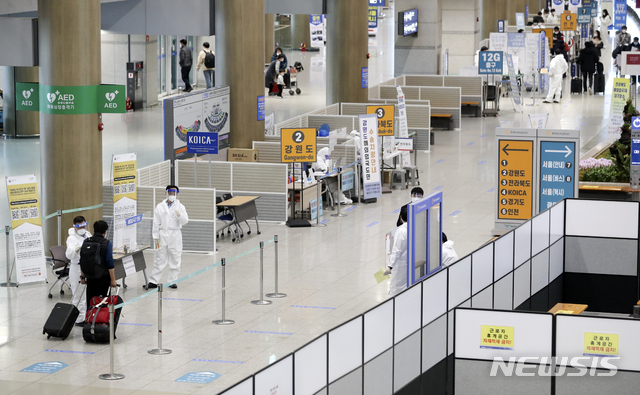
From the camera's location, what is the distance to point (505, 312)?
24.9 feet

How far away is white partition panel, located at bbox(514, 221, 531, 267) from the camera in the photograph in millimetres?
10086

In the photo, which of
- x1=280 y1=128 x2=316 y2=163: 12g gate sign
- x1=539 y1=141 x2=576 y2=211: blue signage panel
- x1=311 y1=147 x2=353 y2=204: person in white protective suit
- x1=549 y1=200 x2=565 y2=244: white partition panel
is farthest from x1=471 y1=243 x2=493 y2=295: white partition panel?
x1=311 y1=147 x2=353 y2=204: person in white protective suit

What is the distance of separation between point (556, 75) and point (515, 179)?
62.0ft

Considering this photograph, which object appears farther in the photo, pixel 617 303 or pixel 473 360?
pixel 617 303

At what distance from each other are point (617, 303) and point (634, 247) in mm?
765

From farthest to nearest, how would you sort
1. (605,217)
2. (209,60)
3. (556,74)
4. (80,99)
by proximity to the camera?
(209,60), (556,74), (80,99), (605,217)

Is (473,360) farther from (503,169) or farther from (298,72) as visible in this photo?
(298,72)

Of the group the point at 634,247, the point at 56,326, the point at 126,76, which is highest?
the point at 126,76

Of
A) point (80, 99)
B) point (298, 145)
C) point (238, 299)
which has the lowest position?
point (238, 299)

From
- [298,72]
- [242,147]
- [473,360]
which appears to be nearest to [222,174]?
[242,147]

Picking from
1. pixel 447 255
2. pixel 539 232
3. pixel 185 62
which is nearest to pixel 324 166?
pixel 447 255

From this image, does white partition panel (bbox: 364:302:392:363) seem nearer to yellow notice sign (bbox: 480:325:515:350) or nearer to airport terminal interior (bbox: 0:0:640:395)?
yellow notice sign (bbox: 480:325:515:350)

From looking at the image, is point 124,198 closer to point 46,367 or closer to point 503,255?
point 46,367

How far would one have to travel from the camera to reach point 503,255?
9.76 metres
